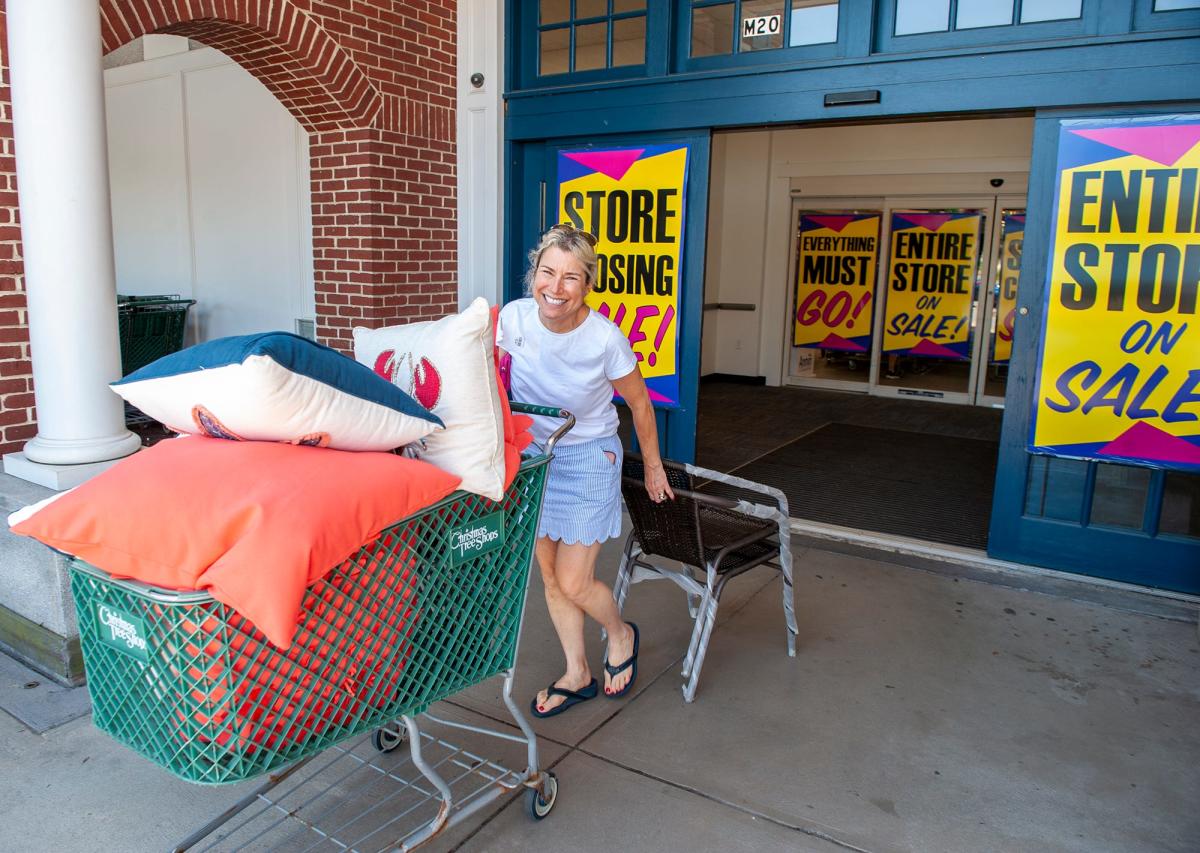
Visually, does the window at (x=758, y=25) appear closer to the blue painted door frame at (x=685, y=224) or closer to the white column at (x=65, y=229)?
the blue painted door frame at (x=685, y=224)

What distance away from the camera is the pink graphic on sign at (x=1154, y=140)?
4.07 meters

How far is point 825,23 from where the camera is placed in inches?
192

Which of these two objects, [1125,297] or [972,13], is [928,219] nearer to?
[972,13]

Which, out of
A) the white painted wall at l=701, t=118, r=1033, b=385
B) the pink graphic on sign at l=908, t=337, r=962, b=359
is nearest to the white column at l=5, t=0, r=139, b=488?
the white painted wall at l=701, t=118, r=1033, b=385

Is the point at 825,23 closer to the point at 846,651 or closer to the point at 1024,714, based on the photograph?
the point at 846,651

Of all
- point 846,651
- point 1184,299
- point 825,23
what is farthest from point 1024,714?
point 825,23

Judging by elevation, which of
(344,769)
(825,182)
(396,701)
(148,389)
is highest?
(825,182)

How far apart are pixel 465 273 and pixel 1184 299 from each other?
4.29 meters

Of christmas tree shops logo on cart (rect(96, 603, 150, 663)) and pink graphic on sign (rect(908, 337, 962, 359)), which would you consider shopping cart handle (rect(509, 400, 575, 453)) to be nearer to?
christmas tree shops logo on cart (rect(96, 603, 150, 663))

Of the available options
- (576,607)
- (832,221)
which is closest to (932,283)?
(832,221)

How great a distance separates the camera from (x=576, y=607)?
330 cm

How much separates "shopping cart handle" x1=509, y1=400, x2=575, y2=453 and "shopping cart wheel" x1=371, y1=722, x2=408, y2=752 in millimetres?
1088

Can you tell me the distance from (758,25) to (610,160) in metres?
1.17

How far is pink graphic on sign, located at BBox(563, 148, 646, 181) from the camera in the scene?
18.3 feet
